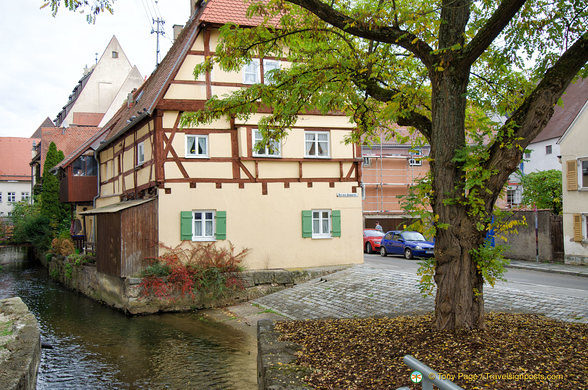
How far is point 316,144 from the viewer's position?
18156 mm

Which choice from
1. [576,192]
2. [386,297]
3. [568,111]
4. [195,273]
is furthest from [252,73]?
[568,111]

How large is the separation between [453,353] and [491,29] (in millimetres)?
3381

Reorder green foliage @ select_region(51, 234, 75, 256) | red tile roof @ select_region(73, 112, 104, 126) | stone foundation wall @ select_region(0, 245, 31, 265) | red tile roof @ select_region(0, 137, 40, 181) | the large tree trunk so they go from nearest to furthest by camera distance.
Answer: the large tree trunk → green foliage @ select_region(51, 234, 75, 256) → stone foundation wall @ select_region(0, 245, 31, 265) → red tile roof @ select_region(73, 112, 104, 126) → red tile roof @ select_region(0, 137, 40, 181)

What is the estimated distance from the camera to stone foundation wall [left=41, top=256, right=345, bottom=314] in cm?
1519

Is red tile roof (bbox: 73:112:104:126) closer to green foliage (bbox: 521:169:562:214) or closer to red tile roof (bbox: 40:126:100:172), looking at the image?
red tile roof (bbox: 40:126:100:172)

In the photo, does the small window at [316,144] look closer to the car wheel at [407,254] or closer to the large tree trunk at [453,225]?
A: the car wheel at [407,254]


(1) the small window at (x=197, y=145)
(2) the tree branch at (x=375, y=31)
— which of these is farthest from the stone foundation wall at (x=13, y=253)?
(2) the tree branch at (x=375, y=31)

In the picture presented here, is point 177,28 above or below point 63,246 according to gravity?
above

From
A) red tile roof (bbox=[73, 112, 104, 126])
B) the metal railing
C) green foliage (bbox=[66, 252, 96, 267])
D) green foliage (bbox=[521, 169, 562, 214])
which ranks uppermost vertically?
red tile roof (bbox=[73, 112, 104, 126])

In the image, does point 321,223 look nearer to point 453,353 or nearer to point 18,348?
point 18,348

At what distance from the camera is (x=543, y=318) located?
6.82m

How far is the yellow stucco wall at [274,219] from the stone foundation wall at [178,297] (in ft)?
2.63

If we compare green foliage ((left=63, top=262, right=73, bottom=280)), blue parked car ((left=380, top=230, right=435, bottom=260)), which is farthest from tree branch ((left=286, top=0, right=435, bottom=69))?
green foliage ((left=63, top=262, right=73, bottom=280))

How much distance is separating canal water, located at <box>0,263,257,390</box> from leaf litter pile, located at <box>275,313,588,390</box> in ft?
9.87
